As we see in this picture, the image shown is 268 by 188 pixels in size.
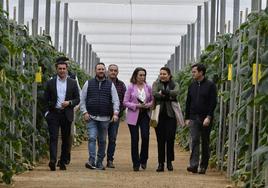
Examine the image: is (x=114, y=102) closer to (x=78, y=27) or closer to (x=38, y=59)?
(x=38, y=59)

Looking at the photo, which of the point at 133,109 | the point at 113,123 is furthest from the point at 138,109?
the point at 113,123

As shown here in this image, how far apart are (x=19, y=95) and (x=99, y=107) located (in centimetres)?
139

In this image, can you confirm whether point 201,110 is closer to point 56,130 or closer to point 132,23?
point 56,130

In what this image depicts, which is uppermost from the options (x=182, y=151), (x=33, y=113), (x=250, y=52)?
(x=250, y=52)

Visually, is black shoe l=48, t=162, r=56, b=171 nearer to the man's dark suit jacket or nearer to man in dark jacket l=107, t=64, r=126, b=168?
the man's dark suit jacket

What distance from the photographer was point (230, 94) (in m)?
11.5

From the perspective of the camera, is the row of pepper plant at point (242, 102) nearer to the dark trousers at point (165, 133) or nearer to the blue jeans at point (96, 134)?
the dark trousers at point (165, 133)

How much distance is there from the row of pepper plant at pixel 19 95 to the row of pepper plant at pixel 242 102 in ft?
8.07

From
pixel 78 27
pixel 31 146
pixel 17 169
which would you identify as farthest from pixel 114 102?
pixel 78 27

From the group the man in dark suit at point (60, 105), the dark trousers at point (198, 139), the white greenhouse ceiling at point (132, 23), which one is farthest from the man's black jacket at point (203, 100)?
the white greenhouse ceiling at point (132, 23)

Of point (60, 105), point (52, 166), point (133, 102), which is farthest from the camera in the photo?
point (133, 102)

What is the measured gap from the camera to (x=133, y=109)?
12.1 meters

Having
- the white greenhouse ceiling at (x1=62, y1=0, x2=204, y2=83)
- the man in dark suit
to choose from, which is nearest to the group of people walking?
the man in dark suit

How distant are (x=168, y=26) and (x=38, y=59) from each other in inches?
Answer: 733
